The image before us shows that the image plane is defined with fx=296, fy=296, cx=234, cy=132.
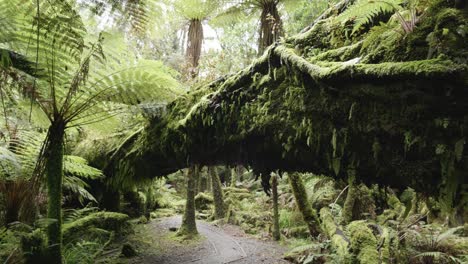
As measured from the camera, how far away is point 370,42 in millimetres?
1789

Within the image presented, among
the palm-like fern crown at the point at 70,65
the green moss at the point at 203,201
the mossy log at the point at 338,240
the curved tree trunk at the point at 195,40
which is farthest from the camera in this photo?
the green moss at the point at 203,201

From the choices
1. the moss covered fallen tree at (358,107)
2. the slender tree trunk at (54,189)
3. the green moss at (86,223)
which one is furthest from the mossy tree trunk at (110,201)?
the moss covered fallen tree at (358,107)

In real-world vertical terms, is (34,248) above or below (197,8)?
below

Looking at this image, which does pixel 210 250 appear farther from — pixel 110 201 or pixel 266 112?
pixel 266 112

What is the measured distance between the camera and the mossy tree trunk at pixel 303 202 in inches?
211

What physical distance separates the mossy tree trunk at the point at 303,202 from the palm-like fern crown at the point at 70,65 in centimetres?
286

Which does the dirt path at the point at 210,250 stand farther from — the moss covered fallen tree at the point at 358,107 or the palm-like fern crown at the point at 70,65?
the moss covered fallen tree at the point at 358,107

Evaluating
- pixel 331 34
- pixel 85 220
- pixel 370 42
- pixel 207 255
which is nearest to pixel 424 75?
pixel 370 42

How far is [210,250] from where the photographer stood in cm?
575

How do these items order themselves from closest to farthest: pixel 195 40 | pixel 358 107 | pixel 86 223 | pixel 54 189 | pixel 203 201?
1. pixel 358 107
2. pixel 54 189
3. pixel 86 223
4. pixel 195 40
5. pixel 203 201

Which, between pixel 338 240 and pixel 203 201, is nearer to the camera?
pixel 338 240

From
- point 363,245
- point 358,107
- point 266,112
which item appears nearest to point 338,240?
point 363,245

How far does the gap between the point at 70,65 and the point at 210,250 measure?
4.24 meters

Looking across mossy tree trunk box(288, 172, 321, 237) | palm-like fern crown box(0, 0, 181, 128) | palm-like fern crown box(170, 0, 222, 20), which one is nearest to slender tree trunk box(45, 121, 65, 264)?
palm-like fern crown box(0, 0, 181, 128)
